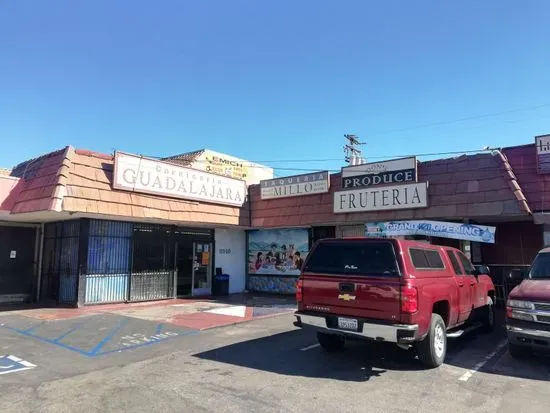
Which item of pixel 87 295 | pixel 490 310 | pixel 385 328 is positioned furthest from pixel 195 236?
pixel 385 328

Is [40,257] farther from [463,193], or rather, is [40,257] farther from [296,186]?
[463,193]

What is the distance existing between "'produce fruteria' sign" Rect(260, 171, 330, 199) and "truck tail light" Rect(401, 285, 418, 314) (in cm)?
1068

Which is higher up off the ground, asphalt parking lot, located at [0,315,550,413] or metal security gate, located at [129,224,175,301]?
metal security gate, located at [129,224,175,301]

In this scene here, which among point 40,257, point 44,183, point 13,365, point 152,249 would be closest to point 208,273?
point 152,249

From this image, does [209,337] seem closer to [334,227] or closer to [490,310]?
[490,310]

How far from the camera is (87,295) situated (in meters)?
14.8

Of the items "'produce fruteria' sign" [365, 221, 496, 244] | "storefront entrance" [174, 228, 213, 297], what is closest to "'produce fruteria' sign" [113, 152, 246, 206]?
"storefront entrance" [174, 228, 213, 297]

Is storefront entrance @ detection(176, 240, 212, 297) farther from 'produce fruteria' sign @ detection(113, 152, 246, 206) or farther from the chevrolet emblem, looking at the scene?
the chevrolet emblem

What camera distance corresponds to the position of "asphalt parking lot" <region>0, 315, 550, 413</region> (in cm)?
560

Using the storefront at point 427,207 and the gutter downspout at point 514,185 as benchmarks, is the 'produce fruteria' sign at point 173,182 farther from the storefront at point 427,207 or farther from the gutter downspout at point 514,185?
the gutter downspout at point 514,185

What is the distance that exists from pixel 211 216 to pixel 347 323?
10961mm

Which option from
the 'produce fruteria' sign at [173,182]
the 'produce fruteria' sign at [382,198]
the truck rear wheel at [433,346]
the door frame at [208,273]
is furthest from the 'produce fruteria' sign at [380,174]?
the truck rear wheel at [433,346]

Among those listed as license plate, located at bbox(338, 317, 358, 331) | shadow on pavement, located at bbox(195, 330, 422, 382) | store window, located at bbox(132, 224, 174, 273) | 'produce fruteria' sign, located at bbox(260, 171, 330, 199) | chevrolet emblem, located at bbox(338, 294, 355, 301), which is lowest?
shadow on pavement, located at bbox(195, 330, 422, 382)

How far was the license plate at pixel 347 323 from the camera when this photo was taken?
7.00 m
